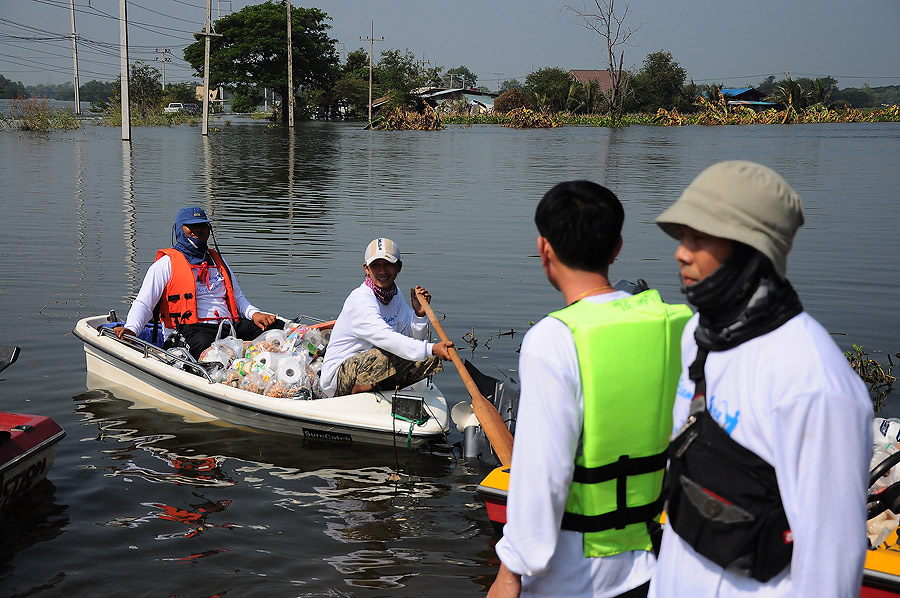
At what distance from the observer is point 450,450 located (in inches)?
265

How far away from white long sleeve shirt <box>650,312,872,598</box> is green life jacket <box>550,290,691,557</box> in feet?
1.11

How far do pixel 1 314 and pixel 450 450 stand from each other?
6.32 m

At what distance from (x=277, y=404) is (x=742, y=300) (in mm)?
5353

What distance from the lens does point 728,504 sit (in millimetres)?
1811

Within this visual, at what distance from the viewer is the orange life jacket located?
7.66 m

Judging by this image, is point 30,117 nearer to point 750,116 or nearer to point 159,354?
point 159,354

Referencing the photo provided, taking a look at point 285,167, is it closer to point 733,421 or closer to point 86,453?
point 86,453

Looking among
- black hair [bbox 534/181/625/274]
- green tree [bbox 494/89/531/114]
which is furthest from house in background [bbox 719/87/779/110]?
black hair [bbox 534/181/625/274]

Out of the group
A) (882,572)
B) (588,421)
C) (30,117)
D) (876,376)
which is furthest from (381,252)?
(30,117)

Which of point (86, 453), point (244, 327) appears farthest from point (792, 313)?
point (244, 327)

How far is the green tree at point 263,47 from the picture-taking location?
71.1 m

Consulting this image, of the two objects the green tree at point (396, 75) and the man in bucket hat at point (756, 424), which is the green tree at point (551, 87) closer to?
the green tree at point (396, 75)

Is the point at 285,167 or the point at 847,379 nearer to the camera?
the point at 847,379

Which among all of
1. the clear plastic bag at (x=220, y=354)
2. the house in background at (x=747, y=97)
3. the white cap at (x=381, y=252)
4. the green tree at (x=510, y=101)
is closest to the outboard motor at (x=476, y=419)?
the white cap at (x=381, y=252)
